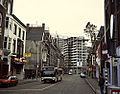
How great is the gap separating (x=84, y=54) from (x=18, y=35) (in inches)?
6198

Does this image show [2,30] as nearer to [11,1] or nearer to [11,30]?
[11,30]

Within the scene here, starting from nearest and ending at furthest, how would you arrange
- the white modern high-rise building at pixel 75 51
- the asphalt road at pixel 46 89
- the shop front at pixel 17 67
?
1. the asphalt road at pixel 46 89
2. the shop front at pixel 17 67
3. the white modern high-rise building at pixel 75 51

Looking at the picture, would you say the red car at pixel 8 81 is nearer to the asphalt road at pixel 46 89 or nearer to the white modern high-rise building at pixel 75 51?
the asphalt road at pixel 46 89

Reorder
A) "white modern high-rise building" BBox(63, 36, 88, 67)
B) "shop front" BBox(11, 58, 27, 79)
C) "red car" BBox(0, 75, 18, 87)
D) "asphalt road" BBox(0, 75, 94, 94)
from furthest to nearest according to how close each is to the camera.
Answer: "white modern high-rise building" BBox(63, 36, 88, 67), "shop front" BBox(11, 58, 27, 79), "red car" BBox(0, 75, 18, 87), "asphalt road" BBox(0, 75, 94, 94)

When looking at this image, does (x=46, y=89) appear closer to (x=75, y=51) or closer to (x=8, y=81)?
(x=8, y=81)

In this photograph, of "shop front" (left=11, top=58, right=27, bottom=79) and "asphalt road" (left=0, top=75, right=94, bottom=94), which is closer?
"asphalt road" (left=0, top=75, right=94, bottom=94)

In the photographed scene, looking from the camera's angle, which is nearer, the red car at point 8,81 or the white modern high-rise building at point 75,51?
the red car at point 8,81

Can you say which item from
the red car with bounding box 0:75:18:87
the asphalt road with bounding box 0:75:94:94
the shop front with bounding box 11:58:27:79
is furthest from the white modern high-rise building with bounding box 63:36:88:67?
the asphalt road with bounding box 0:75:94:94

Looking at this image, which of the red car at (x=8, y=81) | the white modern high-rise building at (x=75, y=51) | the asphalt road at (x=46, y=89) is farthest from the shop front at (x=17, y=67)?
the white modern high-rise building at (x=75, y=51)

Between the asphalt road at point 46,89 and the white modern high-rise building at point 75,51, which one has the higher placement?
the white modern high-rise building at point 75,51

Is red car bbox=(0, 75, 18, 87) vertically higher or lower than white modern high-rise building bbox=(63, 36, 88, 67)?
lower

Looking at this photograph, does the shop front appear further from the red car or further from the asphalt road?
the asphalt road

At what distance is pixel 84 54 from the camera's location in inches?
7603

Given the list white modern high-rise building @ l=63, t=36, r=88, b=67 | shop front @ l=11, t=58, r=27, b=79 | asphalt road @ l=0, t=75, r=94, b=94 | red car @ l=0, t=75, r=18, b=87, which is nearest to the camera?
asphalt road @ l=0, t=75, r=94, b=94
